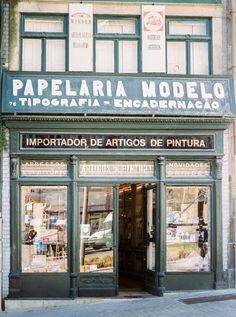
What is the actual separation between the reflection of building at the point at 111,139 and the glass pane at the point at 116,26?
23 mm

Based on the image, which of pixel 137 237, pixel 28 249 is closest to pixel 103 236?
pixel 28 249

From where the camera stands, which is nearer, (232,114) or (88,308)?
(88,308)

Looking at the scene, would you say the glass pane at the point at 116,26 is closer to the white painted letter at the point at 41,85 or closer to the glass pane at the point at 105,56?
the glass pane at the point at 105,56

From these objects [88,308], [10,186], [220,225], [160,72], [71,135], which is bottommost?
[88,308]

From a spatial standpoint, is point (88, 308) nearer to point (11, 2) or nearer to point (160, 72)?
point (160, 72)

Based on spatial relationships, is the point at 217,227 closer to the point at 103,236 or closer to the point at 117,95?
the point at 103,236

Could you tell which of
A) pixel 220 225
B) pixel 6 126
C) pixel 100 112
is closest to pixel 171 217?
pixel 220 225

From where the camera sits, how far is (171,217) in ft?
43.5

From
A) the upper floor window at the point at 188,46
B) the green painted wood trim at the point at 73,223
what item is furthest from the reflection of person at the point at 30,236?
the upper floor window at the point at 188,46

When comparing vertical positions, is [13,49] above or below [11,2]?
below

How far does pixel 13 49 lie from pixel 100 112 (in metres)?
2.36

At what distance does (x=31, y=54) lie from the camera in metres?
13.3

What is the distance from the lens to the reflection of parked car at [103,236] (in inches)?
513

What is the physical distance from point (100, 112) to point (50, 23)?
2.38 m
